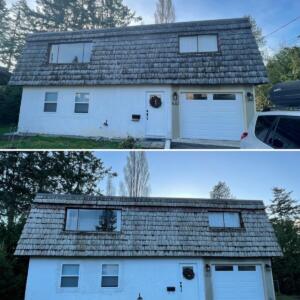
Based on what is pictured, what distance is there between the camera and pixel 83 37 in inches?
585

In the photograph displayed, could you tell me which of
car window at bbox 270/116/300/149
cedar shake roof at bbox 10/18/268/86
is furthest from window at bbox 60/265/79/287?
car window at bbox 270/116/300/149

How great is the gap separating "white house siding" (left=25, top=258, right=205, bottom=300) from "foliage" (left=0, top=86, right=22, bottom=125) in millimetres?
10184

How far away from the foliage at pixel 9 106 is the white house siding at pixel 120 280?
10184mm

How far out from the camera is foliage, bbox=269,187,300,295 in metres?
20.2

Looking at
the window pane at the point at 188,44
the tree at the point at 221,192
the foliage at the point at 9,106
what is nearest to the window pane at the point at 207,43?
the window pane at the point at 188,44

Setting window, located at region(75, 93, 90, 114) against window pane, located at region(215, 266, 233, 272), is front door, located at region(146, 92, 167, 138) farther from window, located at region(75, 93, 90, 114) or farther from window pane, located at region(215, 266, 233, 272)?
window pane, located at region(215, 266, 233, 272)

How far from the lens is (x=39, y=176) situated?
2039 centimetres

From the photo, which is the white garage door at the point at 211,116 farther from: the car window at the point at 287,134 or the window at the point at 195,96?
the car window at the point at 287,134

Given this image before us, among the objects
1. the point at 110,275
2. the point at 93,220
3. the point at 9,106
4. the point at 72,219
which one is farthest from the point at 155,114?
the point at 9,106

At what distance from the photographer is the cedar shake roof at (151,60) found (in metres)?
12.6

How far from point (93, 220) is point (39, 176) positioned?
33.0ft

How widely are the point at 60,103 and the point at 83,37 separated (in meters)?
3.46

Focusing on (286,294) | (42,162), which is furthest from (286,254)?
(42,162)

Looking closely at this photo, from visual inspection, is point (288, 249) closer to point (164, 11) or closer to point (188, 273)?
point (188, 273)
